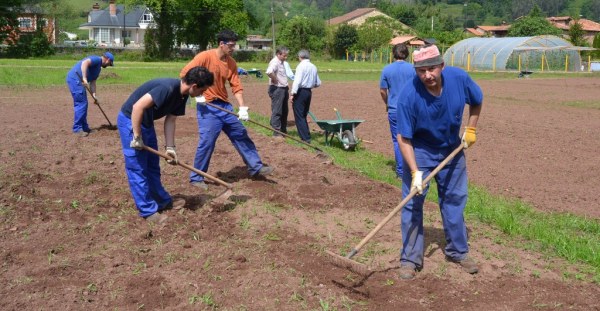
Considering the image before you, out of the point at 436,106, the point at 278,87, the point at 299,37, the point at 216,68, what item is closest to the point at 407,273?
the point at 436,106

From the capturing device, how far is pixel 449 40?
70.4 metres

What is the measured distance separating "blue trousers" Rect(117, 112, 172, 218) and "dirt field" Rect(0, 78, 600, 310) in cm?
24

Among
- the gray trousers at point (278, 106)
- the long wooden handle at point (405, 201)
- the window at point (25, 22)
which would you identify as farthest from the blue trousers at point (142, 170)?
the window at point (25, 22)

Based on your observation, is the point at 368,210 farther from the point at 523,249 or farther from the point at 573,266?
the point at 573,266

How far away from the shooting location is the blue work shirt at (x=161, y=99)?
6404 mm

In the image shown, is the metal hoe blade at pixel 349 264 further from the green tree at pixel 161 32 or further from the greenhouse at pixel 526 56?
the green tree at pixel 161 32

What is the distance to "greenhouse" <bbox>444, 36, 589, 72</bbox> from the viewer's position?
50.9 meters

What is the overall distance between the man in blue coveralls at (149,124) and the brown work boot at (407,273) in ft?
8.53

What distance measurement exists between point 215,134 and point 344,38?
62.8m

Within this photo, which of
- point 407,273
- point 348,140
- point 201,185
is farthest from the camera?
point 348,140

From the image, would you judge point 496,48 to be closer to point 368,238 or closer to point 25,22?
point 25,22

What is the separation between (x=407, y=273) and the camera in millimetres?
5348

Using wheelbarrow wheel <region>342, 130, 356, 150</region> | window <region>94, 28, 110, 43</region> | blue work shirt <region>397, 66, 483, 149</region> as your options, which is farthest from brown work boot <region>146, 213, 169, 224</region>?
window <region>94, 28, 110, 43</region>

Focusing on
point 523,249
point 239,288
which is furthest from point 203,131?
point 523,249
